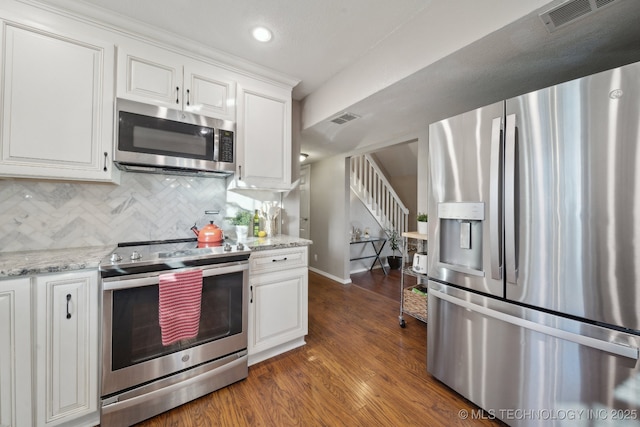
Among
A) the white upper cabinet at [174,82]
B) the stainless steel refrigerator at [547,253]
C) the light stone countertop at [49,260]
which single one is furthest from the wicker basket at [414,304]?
the light stone countertop at [49,260]

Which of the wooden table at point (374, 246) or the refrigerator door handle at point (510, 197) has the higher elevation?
the refrigerator door handle at point (510, 197)

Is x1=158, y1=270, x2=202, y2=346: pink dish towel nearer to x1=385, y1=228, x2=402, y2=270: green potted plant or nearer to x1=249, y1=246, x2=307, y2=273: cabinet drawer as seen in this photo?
x1=249, y1=246, x2=307, y2=273: cabinet drawer

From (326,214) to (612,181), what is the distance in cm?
364

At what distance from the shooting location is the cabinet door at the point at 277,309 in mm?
1898

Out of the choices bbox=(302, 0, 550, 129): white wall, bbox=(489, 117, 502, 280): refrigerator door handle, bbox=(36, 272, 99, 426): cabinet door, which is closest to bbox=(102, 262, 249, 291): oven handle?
bbox=(36, 272, 99, 426): cabinet door

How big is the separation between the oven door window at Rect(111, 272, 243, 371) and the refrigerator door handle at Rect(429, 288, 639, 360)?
59.7 inches

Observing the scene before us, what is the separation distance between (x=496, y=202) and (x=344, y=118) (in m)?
1.69

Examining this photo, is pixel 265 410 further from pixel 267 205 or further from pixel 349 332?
pixel 267 205

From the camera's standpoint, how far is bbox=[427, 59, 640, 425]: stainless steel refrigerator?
1010 millimetres

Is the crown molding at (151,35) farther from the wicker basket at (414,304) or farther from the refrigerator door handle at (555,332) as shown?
the wicker basket at (414,304)

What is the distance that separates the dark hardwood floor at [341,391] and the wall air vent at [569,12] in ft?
7.28

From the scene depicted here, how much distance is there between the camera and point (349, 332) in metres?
2.45

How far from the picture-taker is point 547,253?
3.90 ft

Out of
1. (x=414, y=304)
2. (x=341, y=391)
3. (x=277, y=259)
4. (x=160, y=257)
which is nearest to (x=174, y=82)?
(x=160, y=257)
